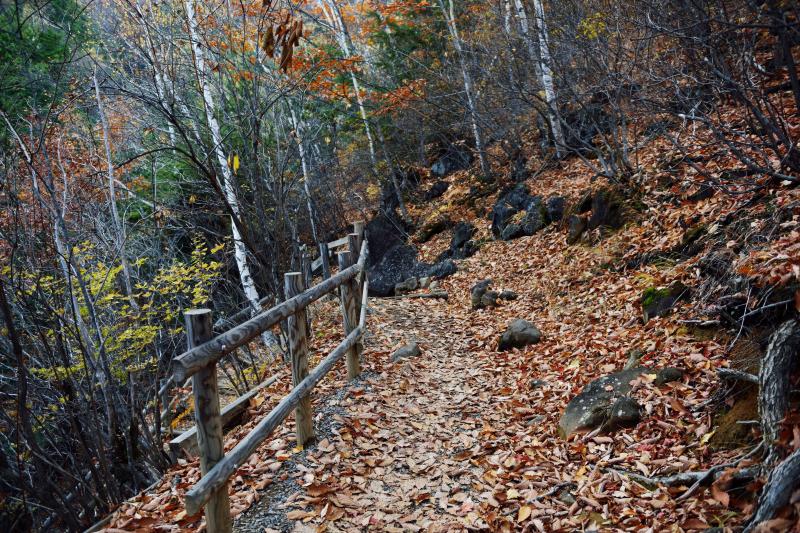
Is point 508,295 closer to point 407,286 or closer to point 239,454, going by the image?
point 407,286

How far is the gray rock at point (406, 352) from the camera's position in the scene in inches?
281

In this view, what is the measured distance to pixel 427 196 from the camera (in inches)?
740

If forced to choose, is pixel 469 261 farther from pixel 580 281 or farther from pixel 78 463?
pixel 78 463

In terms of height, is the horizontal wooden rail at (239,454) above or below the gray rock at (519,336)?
above

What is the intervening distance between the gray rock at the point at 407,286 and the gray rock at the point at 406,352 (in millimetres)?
6325

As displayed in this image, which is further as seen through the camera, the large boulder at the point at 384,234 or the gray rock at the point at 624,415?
the large boulder at the point at 384,234

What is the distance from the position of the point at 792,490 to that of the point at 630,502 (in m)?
1.21

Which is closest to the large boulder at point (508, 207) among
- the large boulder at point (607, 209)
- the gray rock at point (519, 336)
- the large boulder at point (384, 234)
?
the large boulder at point (607, 209)

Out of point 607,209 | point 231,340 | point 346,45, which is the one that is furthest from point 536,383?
point 346,45

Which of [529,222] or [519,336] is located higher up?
[529,222]

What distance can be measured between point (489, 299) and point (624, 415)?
5587mm

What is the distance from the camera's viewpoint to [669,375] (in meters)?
4.50

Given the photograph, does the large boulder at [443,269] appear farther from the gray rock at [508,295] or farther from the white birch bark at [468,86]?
the white birch bark at [468,86]

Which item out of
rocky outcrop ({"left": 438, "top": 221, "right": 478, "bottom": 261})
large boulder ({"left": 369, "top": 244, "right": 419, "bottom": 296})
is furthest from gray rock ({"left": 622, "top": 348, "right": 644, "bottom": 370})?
large boulder ({"left": 369, "top": 244, "right": 419, "bottom": 296})
